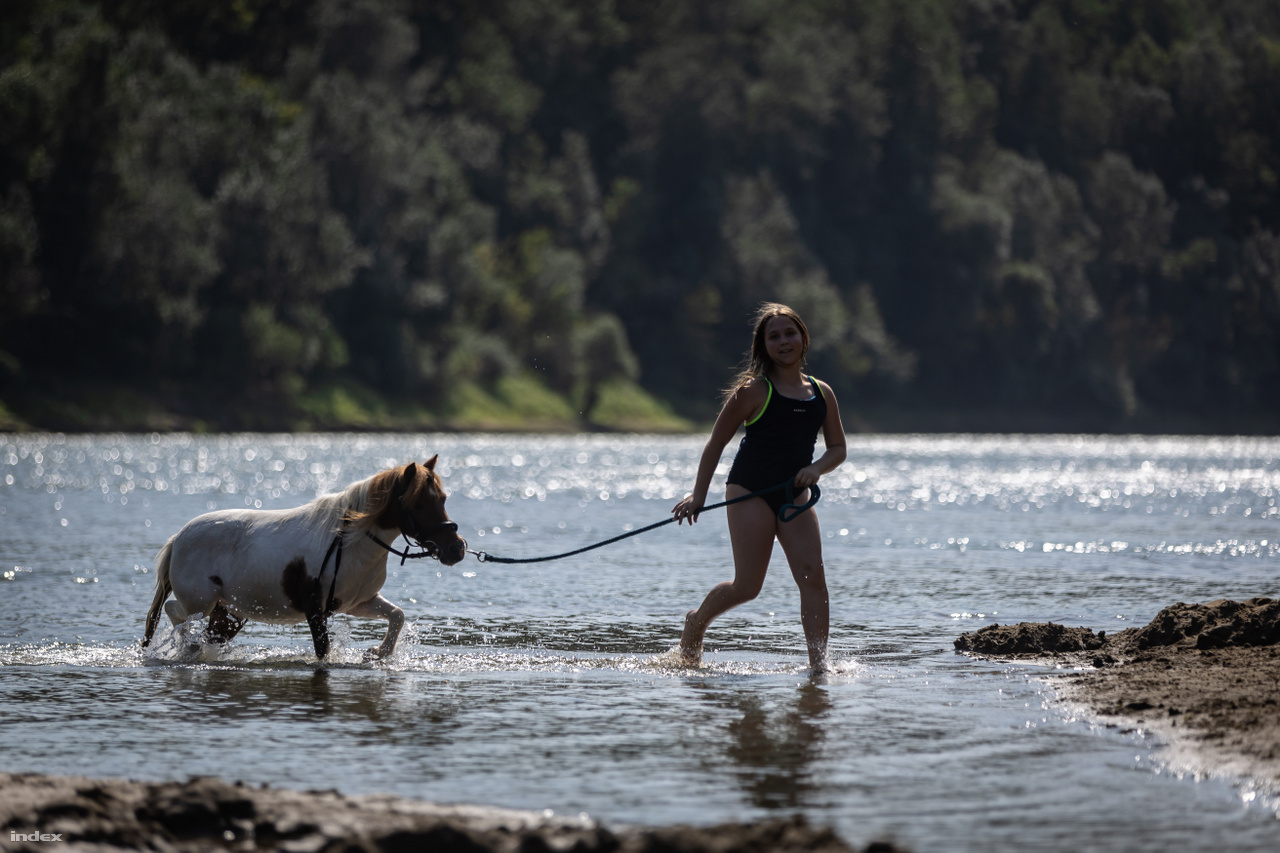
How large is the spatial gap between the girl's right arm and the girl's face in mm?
A: 213

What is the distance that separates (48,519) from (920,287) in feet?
337

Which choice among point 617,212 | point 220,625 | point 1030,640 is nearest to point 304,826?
point 220,625

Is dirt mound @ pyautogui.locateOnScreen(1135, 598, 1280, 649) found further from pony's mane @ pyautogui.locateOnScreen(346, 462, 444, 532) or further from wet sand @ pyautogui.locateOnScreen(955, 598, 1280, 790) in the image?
pony's mane @ pyautogui.locateOnScreen(346, 462, 444, 532)

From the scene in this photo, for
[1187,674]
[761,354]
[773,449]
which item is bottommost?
[1187,674]

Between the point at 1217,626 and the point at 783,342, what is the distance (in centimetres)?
393

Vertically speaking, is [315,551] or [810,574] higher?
[810,574]

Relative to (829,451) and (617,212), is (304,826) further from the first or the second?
(617,212)

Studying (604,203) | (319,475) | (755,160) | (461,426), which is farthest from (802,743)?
(755,160)

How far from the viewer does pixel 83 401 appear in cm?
6581

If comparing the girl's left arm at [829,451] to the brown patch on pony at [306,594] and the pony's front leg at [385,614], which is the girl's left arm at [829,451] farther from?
the brown patch on pony at [306,594]

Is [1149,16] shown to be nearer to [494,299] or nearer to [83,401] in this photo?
[494,299]

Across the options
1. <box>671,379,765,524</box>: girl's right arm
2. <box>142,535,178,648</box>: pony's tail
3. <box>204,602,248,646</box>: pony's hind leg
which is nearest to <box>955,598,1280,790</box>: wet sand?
<box>671,379,765,524</box>: girl's right arm

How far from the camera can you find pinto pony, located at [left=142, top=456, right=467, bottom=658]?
10.4m

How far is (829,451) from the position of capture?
10.0 meters
